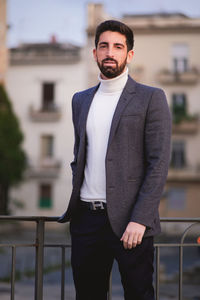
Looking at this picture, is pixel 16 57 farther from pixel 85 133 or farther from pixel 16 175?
pixel 85 133

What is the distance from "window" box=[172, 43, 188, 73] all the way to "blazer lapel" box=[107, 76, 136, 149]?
26566mm

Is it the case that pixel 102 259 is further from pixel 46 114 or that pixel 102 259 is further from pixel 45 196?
pixel 45 196

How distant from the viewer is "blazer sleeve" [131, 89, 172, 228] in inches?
93.1

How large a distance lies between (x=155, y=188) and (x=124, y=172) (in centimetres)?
18

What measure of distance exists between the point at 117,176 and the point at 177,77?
1050 inches

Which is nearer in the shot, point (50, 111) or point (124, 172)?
point (124, 172)

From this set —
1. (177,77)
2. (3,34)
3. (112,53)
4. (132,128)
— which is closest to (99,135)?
(132,128)

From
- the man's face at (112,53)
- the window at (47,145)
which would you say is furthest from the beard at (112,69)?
the window at (47,145)

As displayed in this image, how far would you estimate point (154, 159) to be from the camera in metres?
2.43

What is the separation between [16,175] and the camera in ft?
92.4

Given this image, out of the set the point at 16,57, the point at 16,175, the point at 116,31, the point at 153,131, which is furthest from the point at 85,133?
the point at 16,57

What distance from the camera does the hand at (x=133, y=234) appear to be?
233cm

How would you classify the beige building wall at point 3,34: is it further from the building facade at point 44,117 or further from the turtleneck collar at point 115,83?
the turtleneck collar at point 115,83

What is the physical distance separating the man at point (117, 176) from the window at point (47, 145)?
27.6 m
